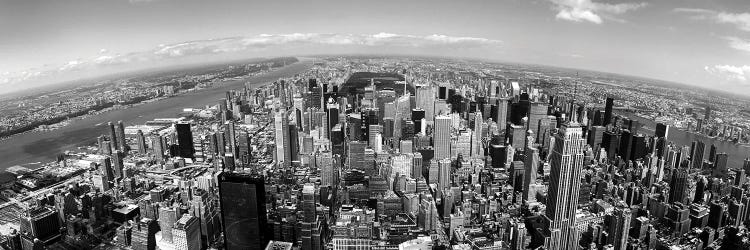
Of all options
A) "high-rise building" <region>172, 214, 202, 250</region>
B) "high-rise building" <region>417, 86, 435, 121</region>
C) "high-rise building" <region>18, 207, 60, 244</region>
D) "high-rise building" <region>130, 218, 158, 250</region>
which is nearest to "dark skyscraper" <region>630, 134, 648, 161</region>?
"high-rise building" <region>417, 86, 435, 121</region>

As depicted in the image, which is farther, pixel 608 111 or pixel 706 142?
pixel 608 111

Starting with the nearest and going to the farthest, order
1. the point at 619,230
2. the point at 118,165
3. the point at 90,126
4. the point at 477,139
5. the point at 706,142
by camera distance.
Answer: the point at 619,230
the point at 706,142
the point at 118,165
the point at 90,126
the point at 477,139

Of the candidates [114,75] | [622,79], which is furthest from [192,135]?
[622,79]

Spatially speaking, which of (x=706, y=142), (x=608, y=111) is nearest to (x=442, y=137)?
(x=608, y=111)

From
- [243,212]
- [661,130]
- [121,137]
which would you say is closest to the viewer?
[243,212]

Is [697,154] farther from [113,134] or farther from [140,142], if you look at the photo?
[113,134]

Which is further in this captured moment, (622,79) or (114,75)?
(114,75)

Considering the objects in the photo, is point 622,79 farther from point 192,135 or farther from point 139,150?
point 139,150

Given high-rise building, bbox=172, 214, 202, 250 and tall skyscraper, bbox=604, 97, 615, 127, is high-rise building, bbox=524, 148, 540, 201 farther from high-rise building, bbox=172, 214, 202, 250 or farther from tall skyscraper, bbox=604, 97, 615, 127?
high-rise building, bbox=172, 214, 202, 250
